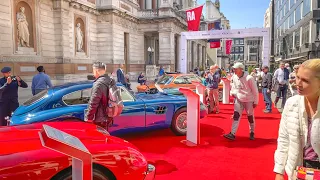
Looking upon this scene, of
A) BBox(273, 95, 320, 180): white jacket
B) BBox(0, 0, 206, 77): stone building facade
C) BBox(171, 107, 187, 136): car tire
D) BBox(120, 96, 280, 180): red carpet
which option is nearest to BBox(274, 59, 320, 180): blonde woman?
BBox(273, 95, 320, 180): white jacket

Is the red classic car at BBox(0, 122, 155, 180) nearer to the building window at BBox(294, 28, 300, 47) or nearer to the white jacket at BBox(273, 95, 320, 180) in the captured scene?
the white jacket at BBox(273, 95, 320, 180)

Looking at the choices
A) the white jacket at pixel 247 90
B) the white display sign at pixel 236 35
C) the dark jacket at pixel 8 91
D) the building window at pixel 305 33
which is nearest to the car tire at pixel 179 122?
the white jacket at pixel 247 90

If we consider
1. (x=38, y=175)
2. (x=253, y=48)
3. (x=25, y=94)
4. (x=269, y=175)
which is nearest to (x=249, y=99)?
(x=269, y=175)

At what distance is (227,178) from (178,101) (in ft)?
8.97

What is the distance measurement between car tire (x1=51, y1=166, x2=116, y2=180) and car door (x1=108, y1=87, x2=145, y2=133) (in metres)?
2.73

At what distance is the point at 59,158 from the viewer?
261 centimetres

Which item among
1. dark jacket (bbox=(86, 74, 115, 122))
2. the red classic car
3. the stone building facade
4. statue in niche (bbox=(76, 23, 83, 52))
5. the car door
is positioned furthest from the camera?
statue in niche (bbox=(76, 23, 83, 52))

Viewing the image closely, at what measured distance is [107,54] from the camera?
22859mm

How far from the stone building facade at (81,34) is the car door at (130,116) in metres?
10.3

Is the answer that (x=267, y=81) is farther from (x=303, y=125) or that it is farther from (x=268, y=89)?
(x=303, y=125)

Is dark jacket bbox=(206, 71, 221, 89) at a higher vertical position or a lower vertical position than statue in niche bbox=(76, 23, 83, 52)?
lower

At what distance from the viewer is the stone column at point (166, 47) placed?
2867 centimetres

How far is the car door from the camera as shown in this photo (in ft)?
18.5

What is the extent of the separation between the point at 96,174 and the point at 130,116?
118 inches
